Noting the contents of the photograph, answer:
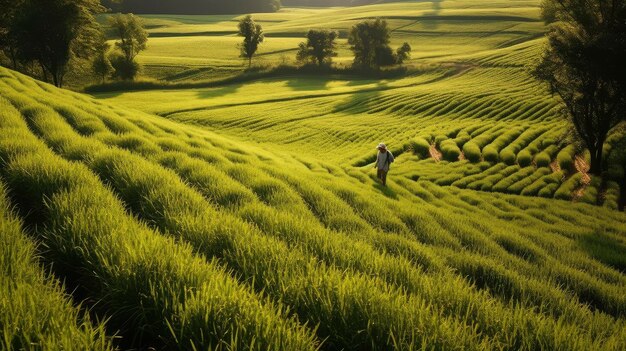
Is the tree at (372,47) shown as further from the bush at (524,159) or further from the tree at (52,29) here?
the bush at (524,159)

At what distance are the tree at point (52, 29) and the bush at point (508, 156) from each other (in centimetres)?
4729

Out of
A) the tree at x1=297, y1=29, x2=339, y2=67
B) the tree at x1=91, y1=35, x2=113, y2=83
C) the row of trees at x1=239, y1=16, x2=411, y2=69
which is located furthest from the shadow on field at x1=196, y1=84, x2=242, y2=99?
the tree at x1=297, y1=29, x2=339, y2=67

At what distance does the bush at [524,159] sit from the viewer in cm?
2962

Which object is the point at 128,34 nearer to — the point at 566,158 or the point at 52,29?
the point at 52,29

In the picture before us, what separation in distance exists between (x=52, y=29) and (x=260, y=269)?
2146 inches

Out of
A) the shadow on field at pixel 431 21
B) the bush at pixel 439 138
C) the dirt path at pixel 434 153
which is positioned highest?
the shadow on field at pixel 431 21

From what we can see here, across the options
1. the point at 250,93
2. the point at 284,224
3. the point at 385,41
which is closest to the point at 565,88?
the point at 284,224

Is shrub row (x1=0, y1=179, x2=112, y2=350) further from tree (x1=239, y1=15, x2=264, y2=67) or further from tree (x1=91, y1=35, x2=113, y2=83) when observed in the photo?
tree (x1=239, y1=15, x2=264, y2=67)

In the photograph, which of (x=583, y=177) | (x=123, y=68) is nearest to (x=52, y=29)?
(x=123, y=68)

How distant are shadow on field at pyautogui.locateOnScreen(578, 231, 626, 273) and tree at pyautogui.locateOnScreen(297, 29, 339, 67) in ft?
242

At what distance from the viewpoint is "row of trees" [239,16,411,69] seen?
266 ft

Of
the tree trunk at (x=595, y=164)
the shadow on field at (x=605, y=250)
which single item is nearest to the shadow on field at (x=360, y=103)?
the tree trunk at (x=595, y=164)

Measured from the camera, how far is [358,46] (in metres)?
81.6

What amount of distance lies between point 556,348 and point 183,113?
4861 cm
